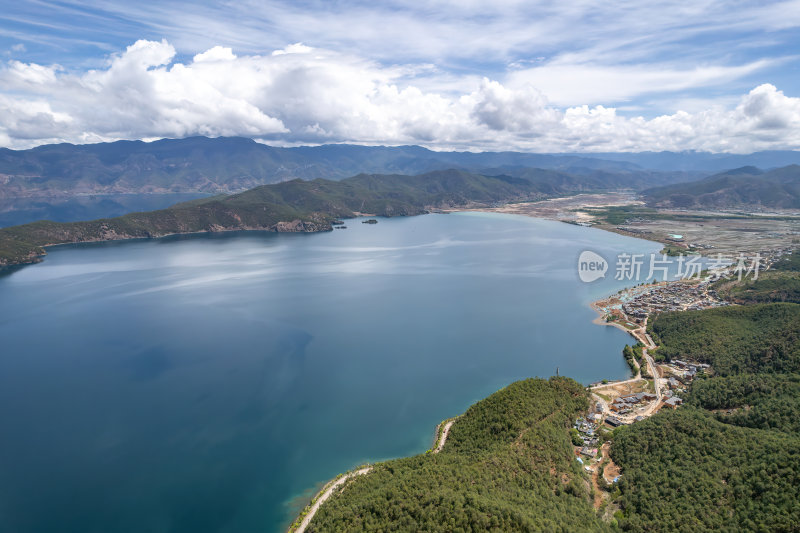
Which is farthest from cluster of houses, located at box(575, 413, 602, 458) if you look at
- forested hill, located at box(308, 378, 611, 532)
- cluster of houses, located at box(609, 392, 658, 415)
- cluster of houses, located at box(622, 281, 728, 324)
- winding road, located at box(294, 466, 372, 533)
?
cluster of houses, located at box(622, 281, 728, 324)

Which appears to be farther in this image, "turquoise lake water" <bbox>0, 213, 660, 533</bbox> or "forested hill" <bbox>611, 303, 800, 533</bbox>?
"turquoise lake water" <bbox>0, 213, 660, 533</bbox>

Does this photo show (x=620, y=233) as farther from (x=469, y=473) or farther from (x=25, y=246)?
(x=25, y=246)

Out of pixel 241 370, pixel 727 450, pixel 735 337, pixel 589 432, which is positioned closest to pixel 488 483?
pixel 589 432

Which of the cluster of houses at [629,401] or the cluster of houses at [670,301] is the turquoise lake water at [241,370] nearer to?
the cluster of houses at [629,401]

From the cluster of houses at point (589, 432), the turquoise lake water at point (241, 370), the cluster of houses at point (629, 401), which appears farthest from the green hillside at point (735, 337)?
the cluster of houses at point (589, 432)

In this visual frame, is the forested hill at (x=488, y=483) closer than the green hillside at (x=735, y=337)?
Yes

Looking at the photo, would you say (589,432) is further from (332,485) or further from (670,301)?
(670,301)

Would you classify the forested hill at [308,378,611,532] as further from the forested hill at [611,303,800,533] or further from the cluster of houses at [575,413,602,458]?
the forested hill at [611,303,800,533]
